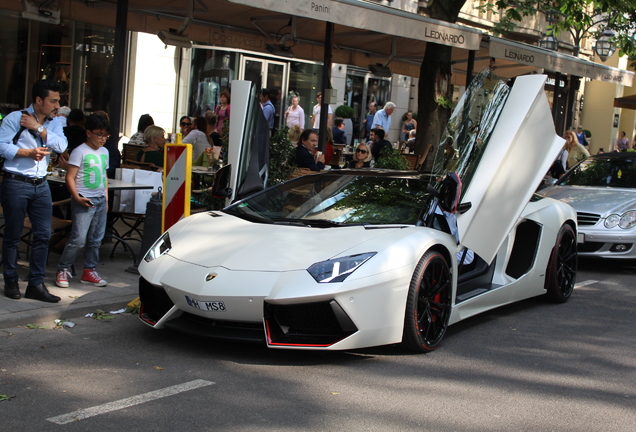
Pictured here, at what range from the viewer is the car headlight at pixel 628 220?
372 inches

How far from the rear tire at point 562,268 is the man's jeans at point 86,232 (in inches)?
164

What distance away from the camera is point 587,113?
38312mm

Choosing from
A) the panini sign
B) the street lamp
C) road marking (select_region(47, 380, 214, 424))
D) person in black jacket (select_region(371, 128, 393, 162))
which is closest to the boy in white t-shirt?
the panini sign

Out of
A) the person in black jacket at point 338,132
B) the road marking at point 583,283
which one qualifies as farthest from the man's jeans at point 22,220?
the person in black jacket at point 338,132

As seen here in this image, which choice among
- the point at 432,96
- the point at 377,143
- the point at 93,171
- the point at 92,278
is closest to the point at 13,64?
the point at 377,143

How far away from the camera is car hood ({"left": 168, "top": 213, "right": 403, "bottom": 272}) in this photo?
5.10 m

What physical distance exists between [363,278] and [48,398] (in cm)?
199

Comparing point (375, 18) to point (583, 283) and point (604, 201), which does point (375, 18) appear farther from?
point (583, 283)

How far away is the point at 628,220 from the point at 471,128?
4209mm

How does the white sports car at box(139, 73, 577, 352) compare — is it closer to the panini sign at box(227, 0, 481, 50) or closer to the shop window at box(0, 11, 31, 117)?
the panini sign at box(227, 0, 481, 50)

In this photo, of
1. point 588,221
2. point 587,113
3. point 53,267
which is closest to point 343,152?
point 588,221

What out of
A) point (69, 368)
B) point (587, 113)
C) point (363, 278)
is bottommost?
point (69, 368)

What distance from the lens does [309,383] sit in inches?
185

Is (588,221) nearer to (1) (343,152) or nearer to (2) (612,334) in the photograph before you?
(2) (612,334)
